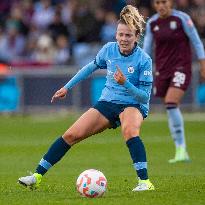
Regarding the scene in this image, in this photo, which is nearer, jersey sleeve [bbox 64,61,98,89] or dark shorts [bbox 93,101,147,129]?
dark shorts [bbox 93,101,147,129]

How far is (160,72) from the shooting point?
15680 mm

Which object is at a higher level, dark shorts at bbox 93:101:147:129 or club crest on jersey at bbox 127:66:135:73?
club crest on jersey at bbox 127:66:135:73

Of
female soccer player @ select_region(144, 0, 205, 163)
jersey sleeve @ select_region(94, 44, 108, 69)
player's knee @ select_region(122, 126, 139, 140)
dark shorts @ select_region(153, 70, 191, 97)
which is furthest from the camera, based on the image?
dark shorts @ select_region(153, 70, 191, 97)

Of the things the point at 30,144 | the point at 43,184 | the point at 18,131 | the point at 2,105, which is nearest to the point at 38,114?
the point at 2,105

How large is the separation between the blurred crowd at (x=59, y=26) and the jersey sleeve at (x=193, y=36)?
1036cm

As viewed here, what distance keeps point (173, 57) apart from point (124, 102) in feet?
16.0

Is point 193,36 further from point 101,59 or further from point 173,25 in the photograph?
point 101,59

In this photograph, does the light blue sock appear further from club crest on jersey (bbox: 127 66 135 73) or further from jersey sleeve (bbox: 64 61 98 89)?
club crest on jersey (bbox: 127 66 135 73)

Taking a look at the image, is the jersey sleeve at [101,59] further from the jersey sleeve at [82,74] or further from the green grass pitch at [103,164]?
the green grass pitch at [103,164]

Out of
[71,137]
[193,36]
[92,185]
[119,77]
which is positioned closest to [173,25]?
[193,36]

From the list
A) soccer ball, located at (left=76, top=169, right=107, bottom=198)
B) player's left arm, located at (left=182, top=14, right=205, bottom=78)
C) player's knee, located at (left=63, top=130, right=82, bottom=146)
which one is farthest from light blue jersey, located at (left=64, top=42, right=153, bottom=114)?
player's left arm, located at (left=182, top=14, right=205, bottom=78)

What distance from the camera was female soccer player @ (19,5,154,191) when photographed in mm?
10586

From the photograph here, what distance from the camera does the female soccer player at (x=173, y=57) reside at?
1529 cm

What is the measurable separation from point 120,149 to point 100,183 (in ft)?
23.5
